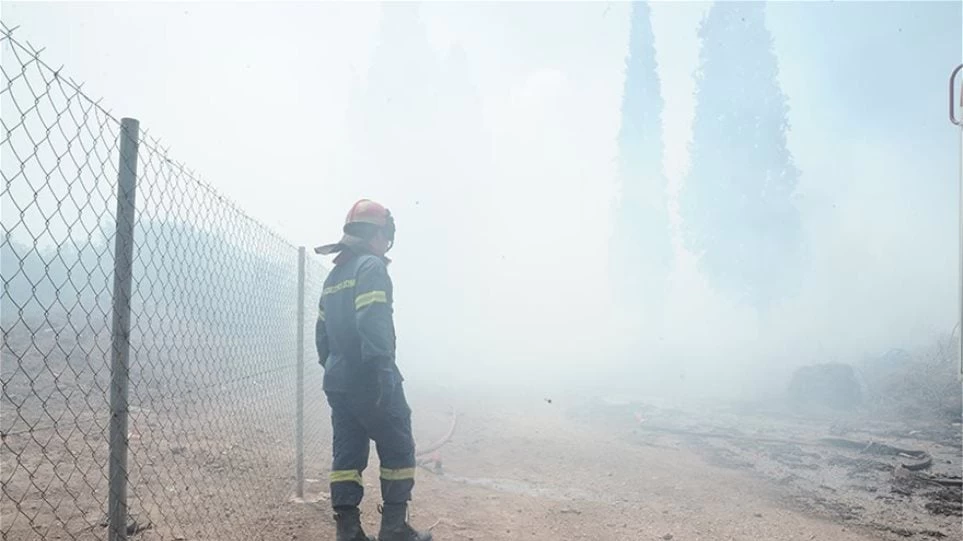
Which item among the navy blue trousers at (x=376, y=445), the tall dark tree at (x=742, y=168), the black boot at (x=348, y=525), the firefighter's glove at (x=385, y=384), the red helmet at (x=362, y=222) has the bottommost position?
the black boot at (x=348, y=525)

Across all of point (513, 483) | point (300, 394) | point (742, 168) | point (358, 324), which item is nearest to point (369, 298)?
point (358, 324)

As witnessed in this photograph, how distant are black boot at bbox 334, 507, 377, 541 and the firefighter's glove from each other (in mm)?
820

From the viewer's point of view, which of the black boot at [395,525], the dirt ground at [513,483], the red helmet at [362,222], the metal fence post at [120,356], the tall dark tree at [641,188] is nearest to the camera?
the metal fence post at [120,356]

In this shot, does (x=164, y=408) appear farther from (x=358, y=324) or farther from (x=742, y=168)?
(x=742, y=168)

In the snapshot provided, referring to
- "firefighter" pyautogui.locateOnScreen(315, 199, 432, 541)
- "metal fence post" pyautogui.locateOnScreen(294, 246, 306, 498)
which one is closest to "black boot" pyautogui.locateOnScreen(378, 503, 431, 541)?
"firefighter" pyautogui.locateOnScreen(315, 199, 432, 541)

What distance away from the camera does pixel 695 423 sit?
35.7ft

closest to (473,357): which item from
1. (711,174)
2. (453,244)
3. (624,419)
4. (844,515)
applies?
(453,244)

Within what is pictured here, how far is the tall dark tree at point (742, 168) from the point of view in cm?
2308

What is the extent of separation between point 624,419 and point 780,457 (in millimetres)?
3751

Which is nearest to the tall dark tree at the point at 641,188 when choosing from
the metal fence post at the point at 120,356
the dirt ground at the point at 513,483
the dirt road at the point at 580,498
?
the dirt ground at the point at 513,483

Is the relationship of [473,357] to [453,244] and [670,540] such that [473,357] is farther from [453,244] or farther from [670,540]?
[670,540]

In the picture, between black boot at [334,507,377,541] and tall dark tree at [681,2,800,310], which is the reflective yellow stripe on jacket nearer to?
black boot at [334,507,377,541]

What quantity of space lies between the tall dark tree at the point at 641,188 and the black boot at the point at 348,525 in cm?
2564

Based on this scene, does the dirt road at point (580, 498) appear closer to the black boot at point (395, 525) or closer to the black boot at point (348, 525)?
the black boot at point (348, 525)
